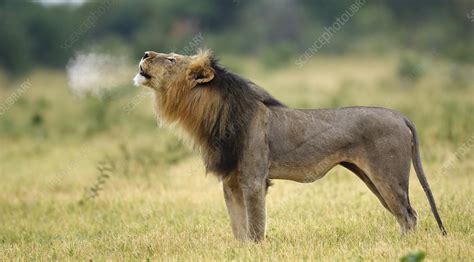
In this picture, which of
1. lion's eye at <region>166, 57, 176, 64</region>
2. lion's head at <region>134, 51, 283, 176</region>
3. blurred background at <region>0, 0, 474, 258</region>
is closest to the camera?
lion's head at <region>134, 51, 283, 176</region>

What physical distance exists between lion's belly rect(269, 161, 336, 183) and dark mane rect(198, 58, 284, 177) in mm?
355

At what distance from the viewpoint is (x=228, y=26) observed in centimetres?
4197

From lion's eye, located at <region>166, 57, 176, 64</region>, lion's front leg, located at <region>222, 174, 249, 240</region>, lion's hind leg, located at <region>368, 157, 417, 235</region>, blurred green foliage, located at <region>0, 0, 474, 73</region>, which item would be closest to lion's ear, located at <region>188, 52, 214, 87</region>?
lion's eye, located at <region>166, 57, 176, 64</region>

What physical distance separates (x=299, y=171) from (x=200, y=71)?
1144 millimetres

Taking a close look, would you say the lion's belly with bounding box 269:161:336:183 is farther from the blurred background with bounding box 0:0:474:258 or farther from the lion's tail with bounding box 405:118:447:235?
the blurred background with bounding box 0:0:474:258

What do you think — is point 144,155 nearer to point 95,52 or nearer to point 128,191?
point 128,191

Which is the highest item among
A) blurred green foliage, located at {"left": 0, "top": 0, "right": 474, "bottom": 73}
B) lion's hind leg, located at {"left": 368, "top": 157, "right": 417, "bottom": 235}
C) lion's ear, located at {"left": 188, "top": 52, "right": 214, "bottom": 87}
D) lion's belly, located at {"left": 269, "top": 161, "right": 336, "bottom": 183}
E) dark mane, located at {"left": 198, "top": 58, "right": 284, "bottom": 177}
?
blurred green foliage, located at {"left": 0, "top": 0, "right": 474, "bottom": 73}

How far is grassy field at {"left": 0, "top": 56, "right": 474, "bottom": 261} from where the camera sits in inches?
251

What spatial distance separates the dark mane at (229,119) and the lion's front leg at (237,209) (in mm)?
261

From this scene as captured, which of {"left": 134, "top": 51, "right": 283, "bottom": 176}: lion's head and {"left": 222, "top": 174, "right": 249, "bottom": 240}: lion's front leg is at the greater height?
{"left": 134, "top": 51, "right": 283, "bottom": 176}: lion's head

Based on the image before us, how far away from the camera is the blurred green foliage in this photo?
33500mm

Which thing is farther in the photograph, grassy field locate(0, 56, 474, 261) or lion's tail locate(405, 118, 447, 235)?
lion's tail locate(405, 118, 447, 235)

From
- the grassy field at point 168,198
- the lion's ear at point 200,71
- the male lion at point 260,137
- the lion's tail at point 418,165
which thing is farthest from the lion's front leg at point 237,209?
the lion's tail at point 418,165

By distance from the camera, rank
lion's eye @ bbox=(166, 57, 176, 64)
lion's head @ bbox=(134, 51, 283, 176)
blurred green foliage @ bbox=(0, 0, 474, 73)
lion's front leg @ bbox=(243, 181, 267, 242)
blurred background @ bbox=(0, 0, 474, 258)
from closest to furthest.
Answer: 1. lion's front leg @ bbox=(243, 181, 267, 242)
2. lion's head @ bbox=(134, 51, 283, 176)
3. lion's eye @ bbox=(166, 57, 176, 64)
4. blurred background @ bbox=(0, 0, 474, 258)
5. blurred green foliage @ bbox=(0, 0, 474, 73)
